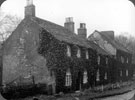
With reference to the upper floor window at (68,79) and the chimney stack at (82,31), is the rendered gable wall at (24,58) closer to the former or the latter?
the upper floor window at (68,79)

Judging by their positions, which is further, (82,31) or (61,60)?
(82,31)

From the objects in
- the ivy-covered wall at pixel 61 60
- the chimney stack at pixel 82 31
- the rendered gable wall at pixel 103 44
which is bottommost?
the ivy-covered wall at pixel 61 60

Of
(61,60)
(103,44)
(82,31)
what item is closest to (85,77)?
(61,60)

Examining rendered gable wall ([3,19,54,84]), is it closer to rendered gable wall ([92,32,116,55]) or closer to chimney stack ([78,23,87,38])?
chimney stack ([78,23,87,38])

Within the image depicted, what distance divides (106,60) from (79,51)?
6199mm

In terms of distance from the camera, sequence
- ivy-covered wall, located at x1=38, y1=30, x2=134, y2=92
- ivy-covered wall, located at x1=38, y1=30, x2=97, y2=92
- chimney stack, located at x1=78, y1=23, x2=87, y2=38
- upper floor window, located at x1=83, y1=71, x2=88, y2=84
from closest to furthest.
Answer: ivy-covered wall, located at x1=38, y1=30, x2=97, y2=92 → ivy-covered wall, located at x1=38, y1=30, x2=134, y2=92 → upper floor window, located at x1=83, y1=71, x2=88, y2=84 → chimney stack, located at x1=78, y1=23, x2=87, y2=38

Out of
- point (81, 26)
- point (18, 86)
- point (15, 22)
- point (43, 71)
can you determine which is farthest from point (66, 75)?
point (81, 26)

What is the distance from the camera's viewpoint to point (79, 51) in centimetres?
2111

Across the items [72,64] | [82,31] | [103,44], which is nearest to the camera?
[72,64]

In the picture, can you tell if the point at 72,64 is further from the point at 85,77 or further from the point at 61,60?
the point at 85,77

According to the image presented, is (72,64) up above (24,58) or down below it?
below

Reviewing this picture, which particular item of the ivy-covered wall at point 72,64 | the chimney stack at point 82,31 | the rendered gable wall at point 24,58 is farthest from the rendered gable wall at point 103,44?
the rendered gable wall at point 24,58

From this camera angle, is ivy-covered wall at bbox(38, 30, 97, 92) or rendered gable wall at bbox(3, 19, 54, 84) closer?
rendered gable wall at bbox(3, 19, 54, 84)

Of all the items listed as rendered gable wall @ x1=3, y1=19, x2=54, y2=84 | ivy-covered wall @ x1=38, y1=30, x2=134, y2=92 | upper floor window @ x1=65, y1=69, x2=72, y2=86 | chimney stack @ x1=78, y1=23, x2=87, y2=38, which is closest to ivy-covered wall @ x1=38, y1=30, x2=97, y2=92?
ivy-covered wall @ x1=38, y1=30, x2=134, y2=92
